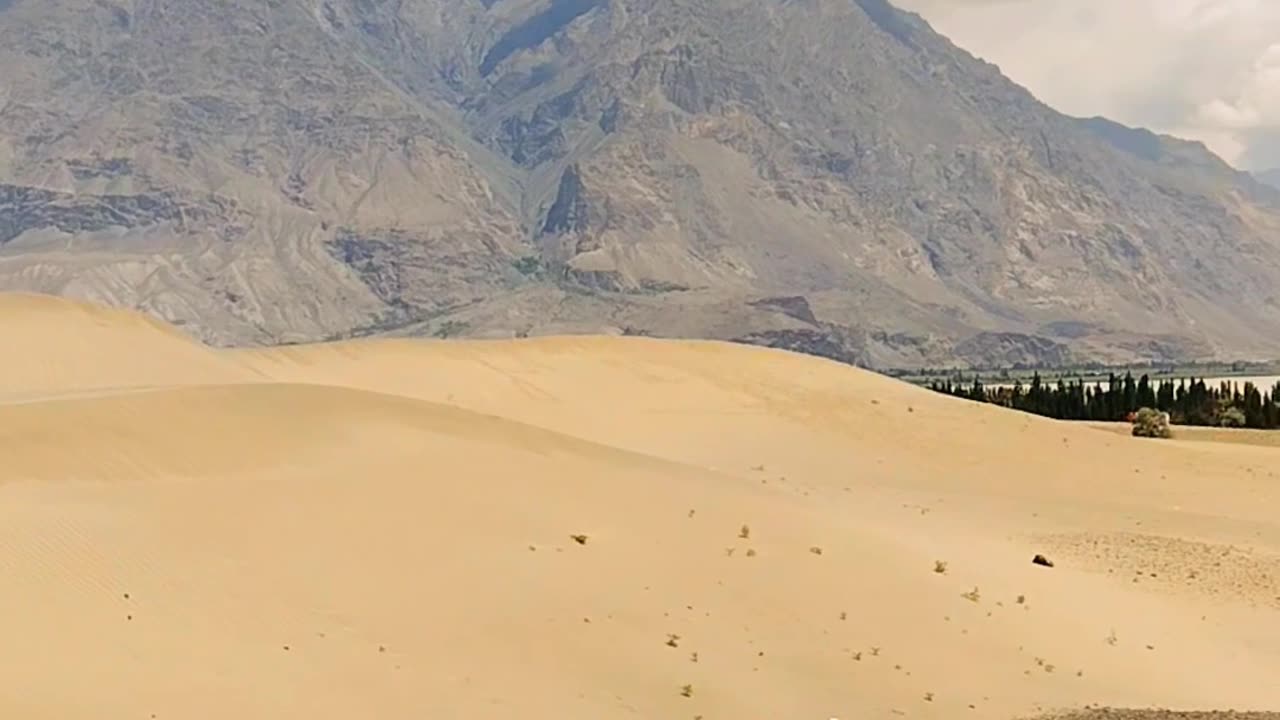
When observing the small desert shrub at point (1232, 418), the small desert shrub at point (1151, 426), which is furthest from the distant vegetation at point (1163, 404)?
the small desert shrub at point (1151, 426)

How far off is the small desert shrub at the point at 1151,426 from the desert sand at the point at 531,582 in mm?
16901

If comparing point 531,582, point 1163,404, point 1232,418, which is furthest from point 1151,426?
point 1163,404

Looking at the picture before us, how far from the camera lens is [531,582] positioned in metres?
16.1

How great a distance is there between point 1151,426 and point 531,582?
36.3 m

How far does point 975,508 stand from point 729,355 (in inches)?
802

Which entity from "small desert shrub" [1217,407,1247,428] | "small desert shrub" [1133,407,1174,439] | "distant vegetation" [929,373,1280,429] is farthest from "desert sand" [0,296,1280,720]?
"distant vegetation" [929,373,1280,429]

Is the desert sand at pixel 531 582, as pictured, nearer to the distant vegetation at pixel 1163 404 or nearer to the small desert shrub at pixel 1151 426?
the small desert shrub at pixel 1151 426

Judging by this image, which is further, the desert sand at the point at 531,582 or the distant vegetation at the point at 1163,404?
the distant vegetation at the point at 1163,404

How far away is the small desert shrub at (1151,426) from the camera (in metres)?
47.7

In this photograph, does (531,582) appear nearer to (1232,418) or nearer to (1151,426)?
(1151,426)

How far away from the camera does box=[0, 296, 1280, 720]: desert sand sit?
13.0 metres

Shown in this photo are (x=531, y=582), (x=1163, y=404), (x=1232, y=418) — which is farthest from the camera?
(x=1163, y=404)

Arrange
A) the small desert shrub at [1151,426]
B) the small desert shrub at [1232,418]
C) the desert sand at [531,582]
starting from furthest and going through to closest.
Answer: the small desert shrub at [1232,418] < the small desert shrub at [1151,426] < the desert sand at [531,582]

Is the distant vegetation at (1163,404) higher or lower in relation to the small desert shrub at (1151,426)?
lower
